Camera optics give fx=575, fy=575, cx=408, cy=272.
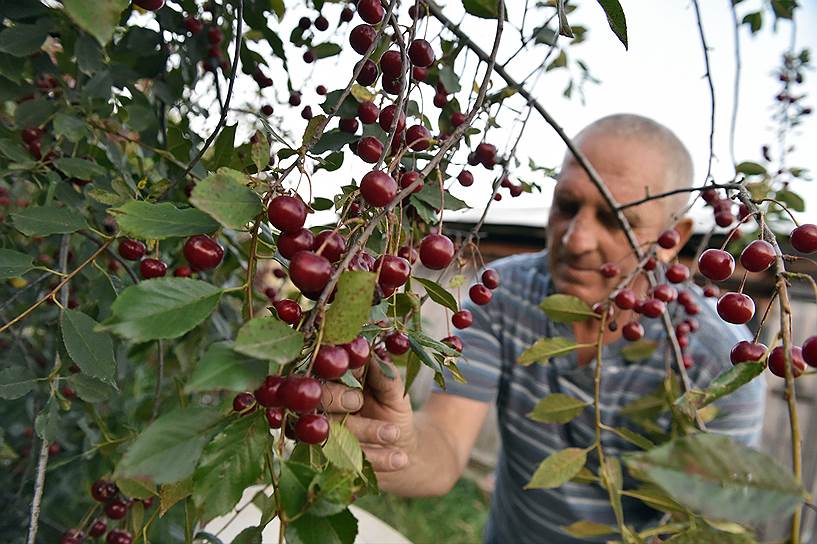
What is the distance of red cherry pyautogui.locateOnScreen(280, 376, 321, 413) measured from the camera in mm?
277

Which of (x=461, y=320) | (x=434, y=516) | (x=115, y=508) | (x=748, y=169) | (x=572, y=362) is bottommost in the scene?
(x=434, y=516)

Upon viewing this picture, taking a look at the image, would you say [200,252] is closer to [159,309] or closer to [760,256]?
[159,309]

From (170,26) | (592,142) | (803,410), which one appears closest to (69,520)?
(170,26)

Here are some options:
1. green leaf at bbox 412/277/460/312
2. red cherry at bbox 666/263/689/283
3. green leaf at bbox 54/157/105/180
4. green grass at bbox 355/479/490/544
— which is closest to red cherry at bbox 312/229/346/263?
green leaf at bbox 412/277/460/312

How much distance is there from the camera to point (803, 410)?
10.5ft

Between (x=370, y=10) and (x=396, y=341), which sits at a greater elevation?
(x=370, y=10)

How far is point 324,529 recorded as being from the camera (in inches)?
11.1

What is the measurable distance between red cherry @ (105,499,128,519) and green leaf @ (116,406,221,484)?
497 mm

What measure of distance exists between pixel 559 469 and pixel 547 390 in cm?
109

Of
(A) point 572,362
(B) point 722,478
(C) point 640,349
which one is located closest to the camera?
(B) point 722,478

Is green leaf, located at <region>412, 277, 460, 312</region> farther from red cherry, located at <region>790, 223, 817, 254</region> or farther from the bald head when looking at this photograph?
the bald head

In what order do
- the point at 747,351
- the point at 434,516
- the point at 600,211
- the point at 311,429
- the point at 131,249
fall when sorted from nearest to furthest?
1. the point at 311,429
2. the point at 747,351
3. the point at 131,249
4. the point at 600,211
5. the point at 434,516

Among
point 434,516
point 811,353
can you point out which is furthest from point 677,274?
point 434,516

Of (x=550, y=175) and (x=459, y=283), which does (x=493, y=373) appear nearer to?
(x=550, y=175)
